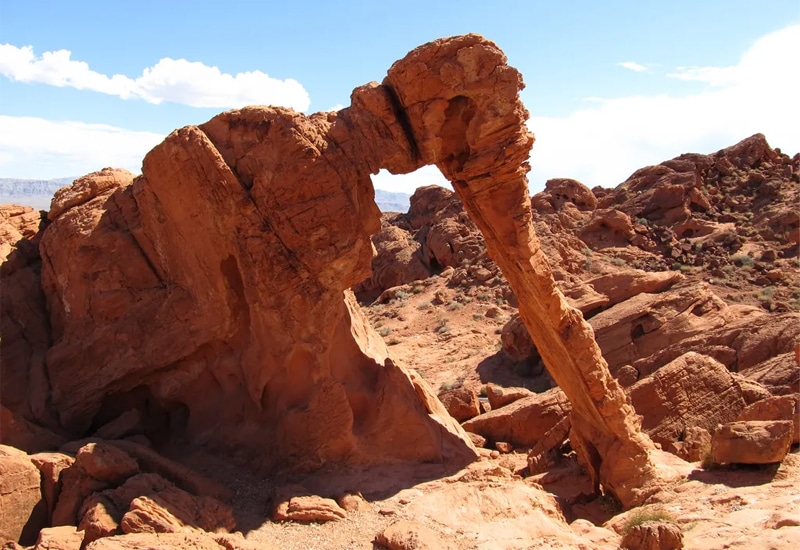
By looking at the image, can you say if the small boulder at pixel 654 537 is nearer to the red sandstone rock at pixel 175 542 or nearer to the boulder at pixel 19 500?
the red sandstone rock at pixel 175 542

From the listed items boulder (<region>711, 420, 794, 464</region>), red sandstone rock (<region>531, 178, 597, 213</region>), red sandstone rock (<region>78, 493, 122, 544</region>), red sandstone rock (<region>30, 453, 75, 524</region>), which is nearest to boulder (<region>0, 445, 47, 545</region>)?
red sandstone rock (<region>30, 453, 75, 524</region>)

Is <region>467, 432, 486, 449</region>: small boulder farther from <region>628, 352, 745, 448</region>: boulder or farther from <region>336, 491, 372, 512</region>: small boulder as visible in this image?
<region>336, 491, 372, 512</region>: small boulder

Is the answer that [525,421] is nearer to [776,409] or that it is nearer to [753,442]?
[776,409]

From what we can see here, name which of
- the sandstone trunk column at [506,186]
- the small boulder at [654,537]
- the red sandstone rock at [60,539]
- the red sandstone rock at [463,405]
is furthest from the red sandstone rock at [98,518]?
the red sandstone rock at [463,405]

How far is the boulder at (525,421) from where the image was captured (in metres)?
15.1

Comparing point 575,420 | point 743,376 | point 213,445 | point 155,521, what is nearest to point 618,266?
point 743,376

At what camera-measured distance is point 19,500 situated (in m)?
8.69

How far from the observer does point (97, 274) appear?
467 inches

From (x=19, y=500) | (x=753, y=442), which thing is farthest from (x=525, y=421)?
(x=19, y=500)

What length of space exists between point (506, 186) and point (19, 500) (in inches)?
332

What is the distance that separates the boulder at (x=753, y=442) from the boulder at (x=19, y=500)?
9850 millimetres

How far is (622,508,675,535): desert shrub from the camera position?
371 inches

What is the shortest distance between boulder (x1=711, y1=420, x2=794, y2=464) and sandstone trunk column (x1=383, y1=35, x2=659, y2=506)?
121 cm

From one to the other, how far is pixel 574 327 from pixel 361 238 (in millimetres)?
3956
